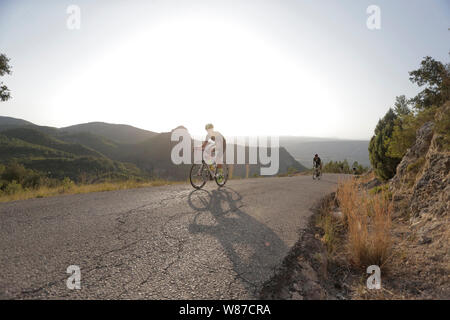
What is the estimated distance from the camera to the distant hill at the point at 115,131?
451ft

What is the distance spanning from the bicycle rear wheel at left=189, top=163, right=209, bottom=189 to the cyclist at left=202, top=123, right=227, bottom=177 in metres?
0.59

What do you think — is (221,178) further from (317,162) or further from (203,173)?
(317,162)

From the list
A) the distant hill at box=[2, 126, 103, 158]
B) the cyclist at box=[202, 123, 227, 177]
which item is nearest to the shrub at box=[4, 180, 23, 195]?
the cyclist at box=[202, 123, 227, 177]

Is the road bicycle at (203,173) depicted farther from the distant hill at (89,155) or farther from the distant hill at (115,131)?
the distant hill at (115,131)

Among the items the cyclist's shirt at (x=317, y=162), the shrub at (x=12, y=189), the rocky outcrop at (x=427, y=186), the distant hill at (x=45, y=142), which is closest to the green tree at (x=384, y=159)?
the rocky outcrop at (x=427, y=186)

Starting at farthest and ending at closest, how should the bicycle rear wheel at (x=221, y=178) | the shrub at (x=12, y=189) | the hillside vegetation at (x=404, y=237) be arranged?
the bicycle rear wheel at (x=221, y=178)
the shrub at (x=12, y=189)
the hillside vegetation at (x=404, y=237)

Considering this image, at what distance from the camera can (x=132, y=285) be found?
6.12ft

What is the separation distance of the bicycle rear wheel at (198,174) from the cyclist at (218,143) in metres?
0.59

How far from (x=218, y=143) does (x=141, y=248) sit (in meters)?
5.46

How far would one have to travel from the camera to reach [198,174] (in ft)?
24.4

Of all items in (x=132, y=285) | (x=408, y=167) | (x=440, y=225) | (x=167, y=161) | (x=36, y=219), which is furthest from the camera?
(x=167, y=161)
